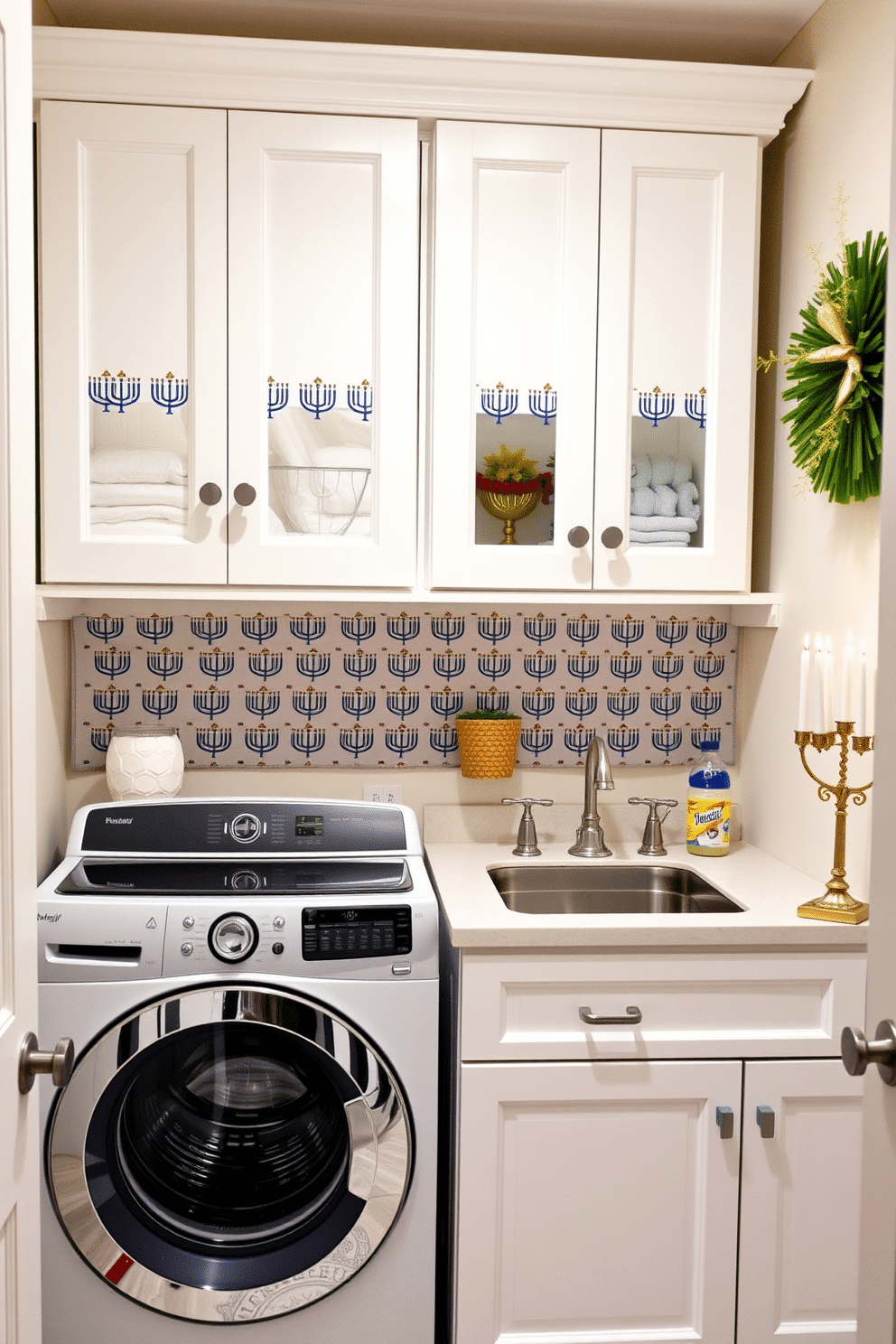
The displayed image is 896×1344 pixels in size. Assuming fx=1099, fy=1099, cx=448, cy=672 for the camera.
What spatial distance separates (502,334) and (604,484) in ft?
1.15

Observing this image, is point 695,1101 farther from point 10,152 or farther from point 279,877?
point 10,152

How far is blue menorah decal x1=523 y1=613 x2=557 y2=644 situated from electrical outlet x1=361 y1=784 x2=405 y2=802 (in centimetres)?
46

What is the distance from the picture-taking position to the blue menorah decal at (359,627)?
2459 millimetres

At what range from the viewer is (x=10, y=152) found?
39.9 inches

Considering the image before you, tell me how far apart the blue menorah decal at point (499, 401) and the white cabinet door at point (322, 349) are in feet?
0.45

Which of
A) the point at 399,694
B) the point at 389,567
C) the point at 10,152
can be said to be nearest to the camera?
the point at 10,152

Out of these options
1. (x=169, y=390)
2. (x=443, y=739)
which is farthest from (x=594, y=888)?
(x=169, y=390)

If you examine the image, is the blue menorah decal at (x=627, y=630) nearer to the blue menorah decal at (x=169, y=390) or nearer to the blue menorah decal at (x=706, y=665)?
the blue menorah decal at (x=706, y=665)

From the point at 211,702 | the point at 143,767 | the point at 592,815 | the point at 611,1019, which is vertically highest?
the point at 211,702

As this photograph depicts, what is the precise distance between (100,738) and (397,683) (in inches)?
26.0

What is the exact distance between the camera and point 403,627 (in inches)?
97.3

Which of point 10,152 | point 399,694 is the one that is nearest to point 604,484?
point 399,694

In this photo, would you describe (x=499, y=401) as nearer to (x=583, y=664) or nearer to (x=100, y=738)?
(x=583, y=664)

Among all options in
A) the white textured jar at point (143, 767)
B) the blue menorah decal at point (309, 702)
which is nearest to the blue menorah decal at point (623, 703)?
the blue menorah decal at point (309, 702)
